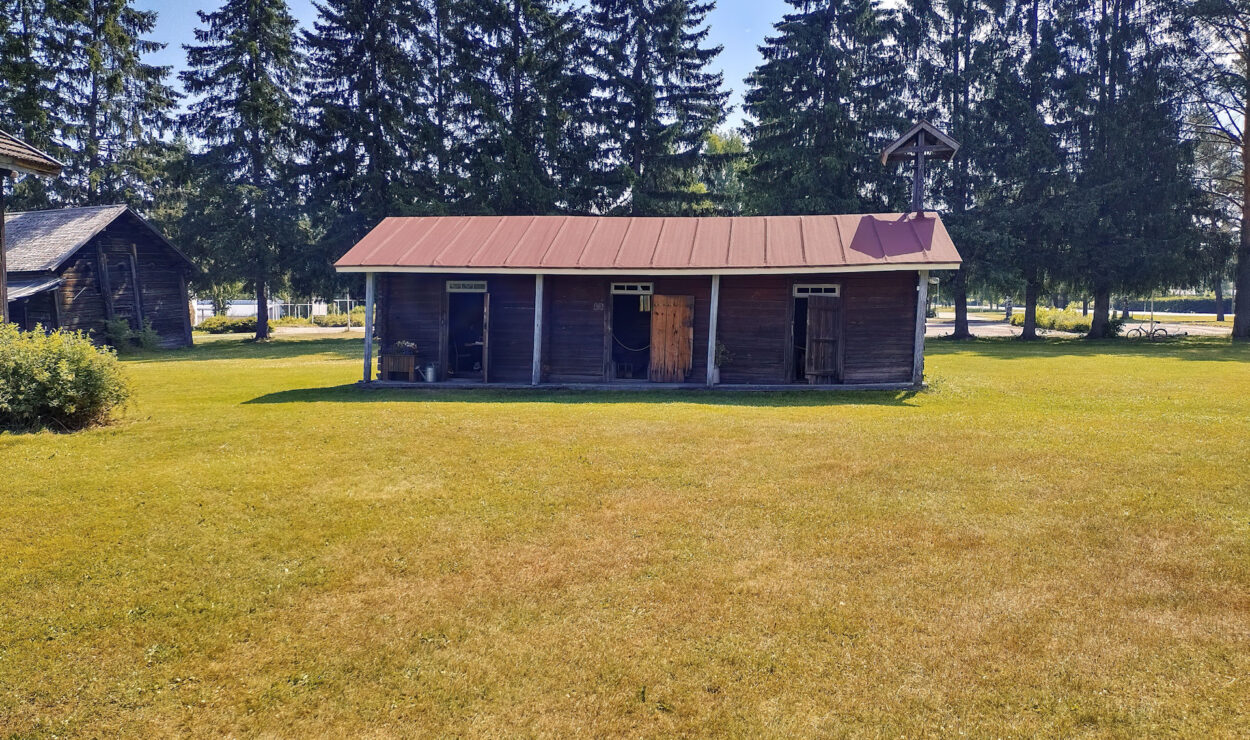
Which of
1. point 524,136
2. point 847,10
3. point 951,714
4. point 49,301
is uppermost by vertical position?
point 847,10

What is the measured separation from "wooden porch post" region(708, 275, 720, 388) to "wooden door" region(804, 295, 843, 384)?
241 cm

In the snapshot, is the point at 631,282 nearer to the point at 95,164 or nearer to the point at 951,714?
the point at 951,714

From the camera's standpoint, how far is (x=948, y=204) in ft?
120

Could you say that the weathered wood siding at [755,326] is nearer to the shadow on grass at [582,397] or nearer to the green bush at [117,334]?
the shadow on grass at [582,397]

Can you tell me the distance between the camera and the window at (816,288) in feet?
53.6

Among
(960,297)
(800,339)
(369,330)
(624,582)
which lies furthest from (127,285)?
(960,297)

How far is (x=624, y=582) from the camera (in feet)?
18.0

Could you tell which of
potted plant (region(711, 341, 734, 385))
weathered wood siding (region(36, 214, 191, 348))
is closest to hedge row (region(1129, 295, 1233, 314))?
potted plant (region(711, 341, 734, 385))

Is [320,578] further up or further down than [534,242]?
further down

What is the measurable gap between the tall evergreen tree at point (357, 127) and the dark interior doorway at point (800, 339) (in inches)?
934

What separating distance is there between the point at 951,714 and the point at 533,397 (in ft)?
39.4

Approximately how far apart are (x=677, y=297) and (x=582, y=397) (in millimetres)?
3789

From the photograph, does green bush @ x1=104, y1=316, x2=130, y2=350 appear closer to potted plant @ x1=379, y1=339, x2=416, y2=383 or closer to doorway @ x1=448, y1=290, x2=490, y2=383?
doorway @ x1=448, y1=290, x2=490, y2=383

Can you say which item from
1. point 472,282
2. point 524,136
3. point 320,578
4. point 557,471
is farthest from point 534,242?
point 524,136
